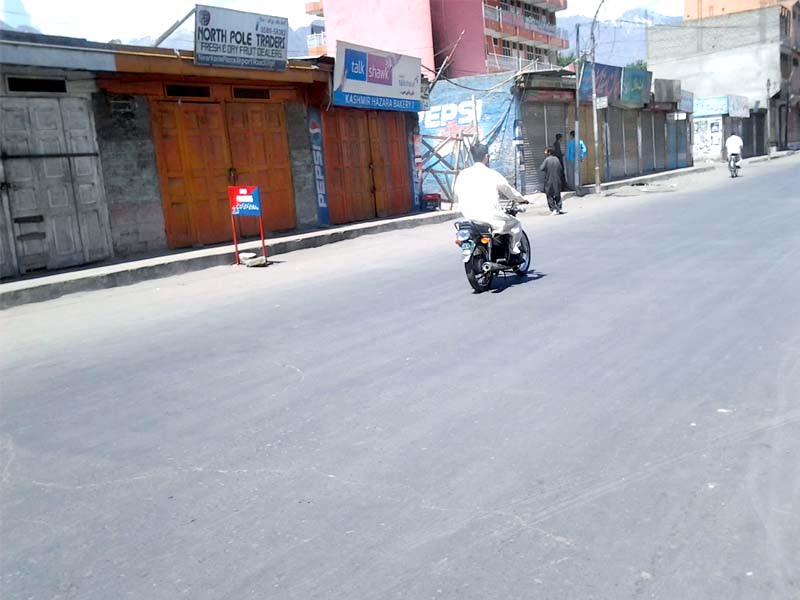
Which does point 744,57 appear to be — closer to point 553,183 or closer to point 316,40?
point 316,40

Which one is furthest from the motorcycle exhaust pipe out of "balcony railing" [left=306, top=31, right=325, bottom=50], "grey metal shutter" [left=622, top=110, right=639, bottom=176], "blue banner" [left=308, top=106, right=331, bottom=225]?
"balcony railing" [left=306, top=31, right=325, bottom=50]

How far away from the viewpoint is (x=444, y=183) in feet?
83.9

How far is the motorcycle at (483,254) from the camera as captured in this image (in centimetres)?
888

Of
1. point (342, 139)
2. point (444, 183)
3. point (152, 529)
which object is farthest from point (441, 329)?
point (444, 183)

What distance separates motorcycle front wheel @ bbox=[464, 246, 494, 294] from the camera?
8859 millimetres

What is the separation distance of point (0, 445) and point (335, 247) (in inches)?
435

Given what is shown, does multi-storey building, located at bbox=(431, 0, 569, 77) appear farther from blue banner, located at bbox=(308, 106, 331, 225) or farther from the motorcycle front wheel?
the motorcycle front wheel

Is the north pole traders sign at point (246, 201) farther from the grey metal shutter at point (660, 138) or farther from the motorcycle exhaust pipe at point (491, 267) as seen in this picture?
the grey metal shutter at point (660, 138)

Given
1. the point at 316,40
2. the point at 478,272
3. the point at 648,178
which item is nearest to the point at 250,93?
the point at 478,272

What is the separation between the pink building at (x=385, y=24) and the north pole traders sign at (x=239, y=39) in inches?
1351

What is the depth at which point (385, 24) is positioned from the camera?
1986 inches

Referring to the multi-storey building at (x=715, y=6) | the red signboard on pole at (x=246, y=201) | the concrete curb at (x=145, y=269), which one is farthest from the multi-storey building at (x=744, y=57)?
the red signboard on pole at (x=246, y=201)

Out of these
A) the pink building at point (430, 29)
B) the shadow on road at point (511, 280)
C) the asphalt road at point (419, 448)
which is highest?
the pink building at point (430, 29)

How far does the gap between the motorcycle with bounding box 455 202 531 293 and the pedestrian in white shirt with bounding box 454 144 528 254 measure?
0.09 meters
